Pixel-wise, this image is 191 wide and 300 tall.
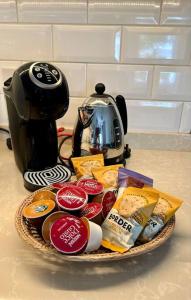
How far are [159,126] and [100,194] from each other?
0.46m

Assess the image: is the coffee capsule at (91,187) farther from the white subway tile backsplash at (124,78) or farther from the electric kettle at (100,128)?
the white subway tile backsplash at (124,78)

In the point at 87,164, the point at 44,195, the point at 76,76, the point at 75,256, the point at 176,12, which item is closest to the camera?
the point at 75,256

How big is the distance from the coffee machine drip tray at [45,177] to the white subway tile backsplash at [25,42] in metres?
0.36

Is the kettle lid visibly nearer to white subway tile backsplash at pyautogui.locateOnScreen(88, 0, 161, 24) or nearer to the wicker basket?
white subway tile backsplash at pyautogui.locateOnScreen(88, 0, 161, 24)

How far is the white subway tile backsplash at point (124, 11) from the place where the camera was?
0.73 metres

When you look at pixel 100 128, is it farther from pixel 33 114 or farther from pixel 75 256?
pixel 75 256

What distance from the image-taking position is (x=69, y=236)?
0.39 metres

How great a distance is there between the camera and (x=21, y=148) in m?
0.65

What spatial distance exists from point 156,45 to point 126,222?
1.80ft

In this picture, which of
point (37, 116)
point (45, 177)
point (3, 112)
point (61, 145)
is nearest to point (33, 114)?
point (37, 116)

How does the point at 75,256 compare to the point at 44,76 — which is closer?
the point at 75,256

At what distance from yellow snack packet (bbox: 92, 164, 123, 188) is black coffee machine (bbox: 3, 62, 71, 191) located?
4.0 inches

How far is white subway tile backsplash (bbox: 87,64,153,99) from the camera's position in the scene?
2.64 feet

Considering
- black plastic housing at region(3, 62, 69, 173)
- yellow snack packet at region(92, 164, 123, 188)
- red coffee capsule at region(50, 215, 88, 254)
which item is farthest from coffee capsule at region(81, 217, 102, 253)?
black plastic housing at region(3, 62, 69, 173)
